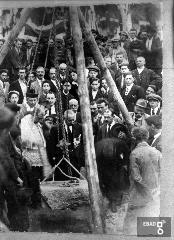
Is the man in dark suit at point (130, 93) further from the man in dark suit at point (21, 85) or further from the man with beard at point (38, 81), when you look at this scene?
the man in dark suit at point (21, 85)

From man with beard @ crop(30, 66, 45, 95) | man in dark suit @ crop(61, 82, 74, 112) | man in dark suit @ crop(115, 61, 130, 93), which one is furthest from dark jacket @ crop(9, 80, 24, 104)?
man in dark suit @ crop(115, 61, 130, 93)

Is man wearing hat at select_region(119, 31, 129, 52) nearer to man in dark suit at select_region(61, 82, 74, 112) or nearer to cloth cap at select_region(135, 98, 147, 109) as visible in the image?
cloth cap at select_region(135, 98, 147, 109)

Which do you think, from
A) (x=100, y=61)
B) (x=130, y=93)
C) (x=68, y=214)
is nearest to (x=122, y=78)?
(x=130, y=93)

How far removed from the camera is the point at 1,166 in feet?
19.7

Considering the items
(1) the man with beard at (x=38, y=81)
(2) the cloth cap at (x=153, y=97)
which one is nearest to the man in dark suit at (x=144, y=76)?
(2) the cloth cap at (x=153, y=97)

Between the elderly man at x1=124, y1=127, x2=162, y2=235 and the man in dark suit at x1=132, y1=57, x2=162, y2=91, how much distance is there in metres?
0.55

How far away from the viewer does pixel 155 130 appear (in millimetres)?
5617

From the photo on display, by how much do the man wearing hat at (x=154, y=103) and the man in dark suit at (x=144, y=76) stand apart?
12cm

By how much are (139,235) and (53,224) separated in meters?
1.10

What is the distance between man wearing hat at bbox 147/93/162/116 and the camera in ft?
18.4

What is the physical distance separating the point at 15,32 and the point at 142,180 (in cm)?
248

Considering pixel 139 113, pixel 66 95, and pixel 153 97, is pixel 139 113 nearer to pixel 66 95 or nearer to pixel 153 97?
pixel 153 97

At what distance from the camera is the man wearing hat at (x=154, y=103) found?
5602 mm

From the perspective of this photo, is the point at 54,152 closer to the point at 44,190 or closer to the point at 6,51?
the point at 44,190
